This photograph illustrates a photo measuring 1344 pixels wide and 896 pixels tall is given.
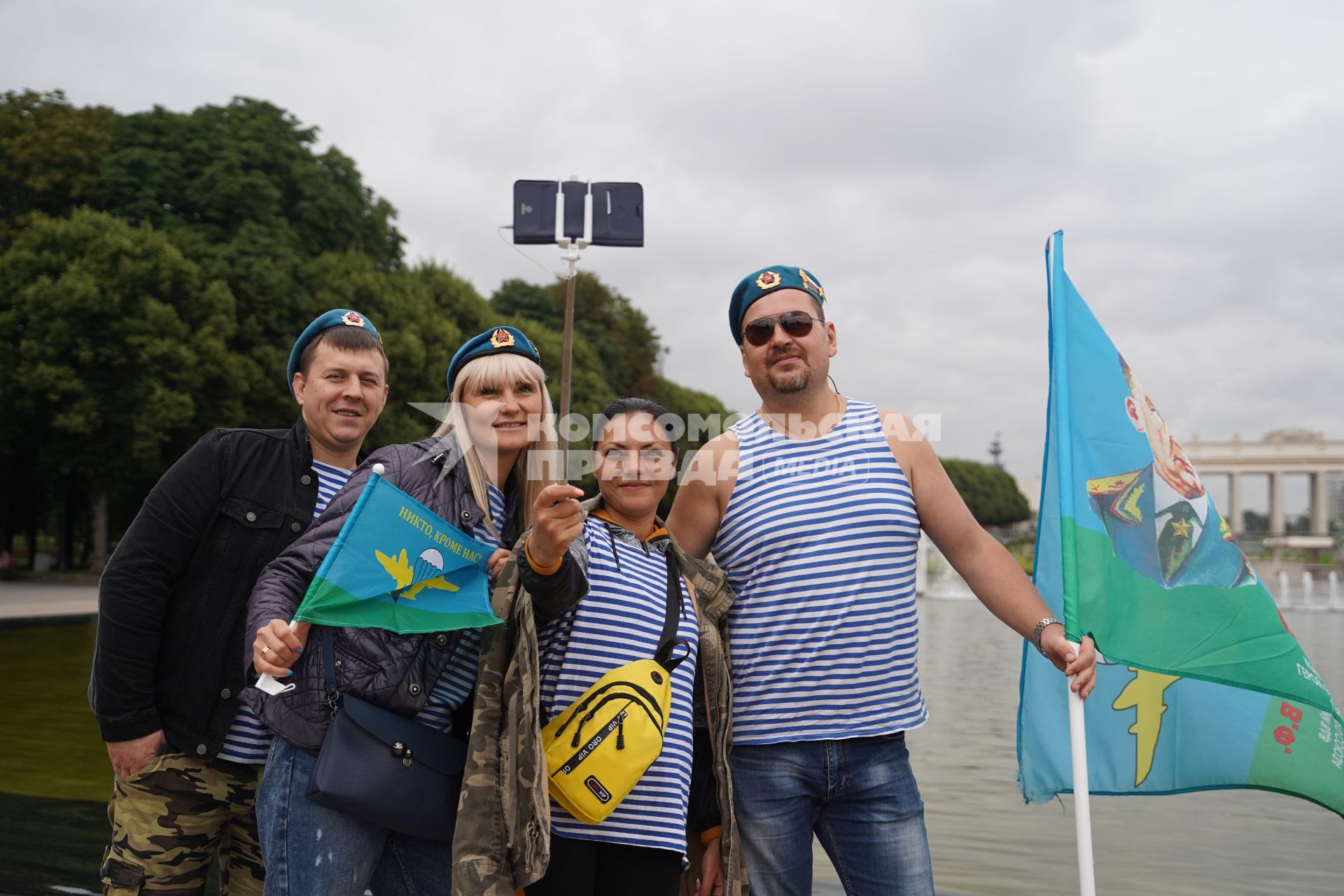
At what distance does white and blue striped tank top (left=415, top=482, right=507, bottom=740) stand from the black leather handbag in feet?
0.20

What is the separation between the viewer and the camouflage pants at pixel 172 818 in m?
3.02

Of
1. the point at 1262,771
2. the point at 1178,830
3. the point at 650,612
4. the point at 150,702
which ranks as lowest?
the point at 1178,830

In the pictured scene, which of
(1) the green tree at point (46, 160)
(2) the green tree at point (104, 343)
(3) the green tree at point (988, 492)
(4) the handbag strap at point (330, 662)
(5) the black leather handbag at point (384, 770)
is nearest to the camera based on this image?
(5) the black leather handbag at point (384, 770)

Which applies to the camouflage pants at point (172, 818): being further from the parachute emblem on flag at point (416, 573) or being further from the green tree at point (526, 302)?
the green tree at point (526, 302)

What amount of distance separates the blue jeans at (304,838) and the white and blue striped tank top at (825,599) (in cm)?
98

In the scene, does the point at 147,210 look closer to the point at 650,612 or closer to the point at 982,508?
the point at 650,612

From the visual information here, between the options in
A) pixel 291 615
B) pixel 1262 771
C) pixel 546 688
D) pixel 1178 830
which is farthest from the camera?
pixel 1178 830

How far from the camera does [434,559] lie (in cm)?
281

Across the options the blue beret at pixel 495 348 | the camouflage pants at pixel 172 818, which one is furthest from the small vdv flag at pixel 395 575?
the camouflage pants at pixel 172 818

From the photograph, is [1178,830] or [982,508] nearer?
[1178,830]

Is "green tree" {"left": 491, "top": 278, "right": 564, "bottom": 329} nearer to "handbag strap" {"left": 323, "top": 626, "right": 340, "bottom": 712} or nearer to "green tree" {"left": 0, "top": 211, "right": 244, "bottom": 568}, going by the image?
"green tree" {"left": 0, "top": 211, "right": 244, "bottom": 568}

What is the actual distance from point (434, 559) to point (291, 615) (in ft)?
1.17

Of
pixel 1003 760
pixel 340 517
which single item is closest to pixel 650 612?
pixel 340 517

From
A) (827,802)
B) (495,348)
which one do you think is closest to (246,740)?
(495,348)
